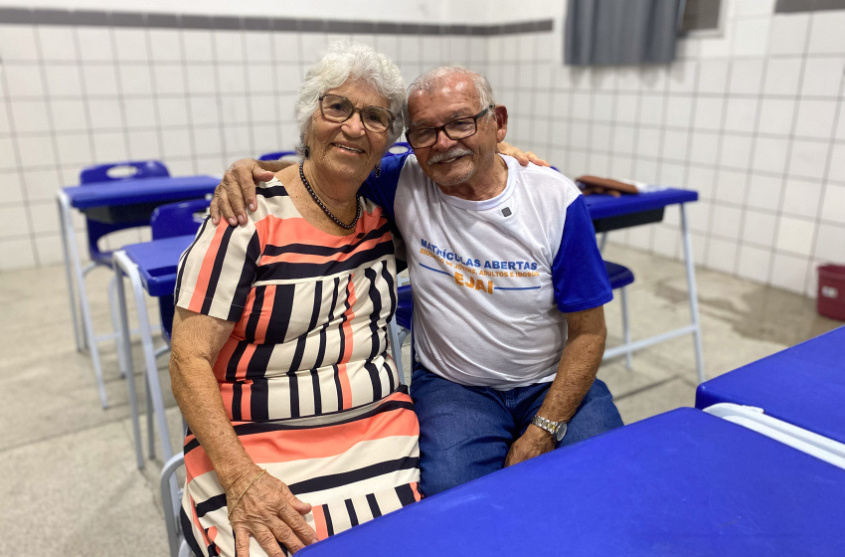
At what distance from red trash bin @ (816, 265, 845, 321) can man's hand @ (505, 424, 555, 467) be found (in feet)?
8.35

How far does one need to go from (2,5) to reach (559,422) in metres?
4.14

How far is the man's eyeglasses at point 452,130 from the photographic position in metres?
1.21

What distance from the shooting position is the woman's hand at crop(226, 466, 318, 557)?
945mm

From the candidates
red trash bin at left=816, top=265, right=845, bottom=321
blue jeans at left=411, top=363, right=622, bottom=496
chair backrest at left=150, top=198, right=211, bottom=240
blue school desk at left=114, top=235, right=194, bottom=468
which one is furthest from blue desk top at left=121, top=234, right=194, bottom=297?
red trash bin at left=816, top=265, right=845, bottom=321

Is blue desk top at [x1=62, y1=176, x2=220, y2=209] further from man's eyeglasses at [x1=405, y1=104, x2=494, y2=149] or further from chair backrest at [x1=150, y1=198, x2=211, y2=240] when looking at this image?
man's eyeglasses at [x1=405, y1=104, x2=494, y2=149]

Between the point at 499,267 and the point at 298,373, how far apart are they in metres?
0.45

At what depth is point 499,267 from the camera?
1.24 meters

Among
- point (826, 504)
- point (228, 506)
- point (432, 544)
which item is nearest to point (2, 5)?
point (228, 506)

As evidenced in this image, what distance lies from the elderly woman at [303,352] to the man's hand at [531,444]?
0.21 meters

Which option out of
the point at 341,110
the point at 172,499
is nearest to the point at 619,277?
the point at 341,110

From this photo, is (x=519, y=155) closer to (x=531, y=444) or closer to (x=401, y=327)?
(x=401, y=327)

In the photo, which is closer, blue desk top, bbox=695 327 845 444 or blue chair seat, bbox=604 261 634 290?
blue desk top, bbox=695 327 845 444

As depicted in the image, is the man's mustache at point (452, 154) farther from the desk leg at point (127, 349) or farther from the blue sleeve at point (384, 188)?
the desk leg at point (127, 349)

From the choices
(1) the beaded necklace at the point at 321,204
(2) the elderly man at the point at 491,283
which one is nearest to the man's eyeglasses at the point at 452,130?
(2) the elderly man at the point at 491,283
